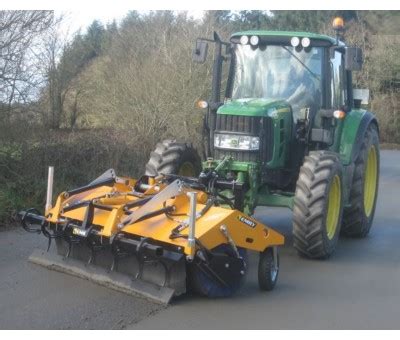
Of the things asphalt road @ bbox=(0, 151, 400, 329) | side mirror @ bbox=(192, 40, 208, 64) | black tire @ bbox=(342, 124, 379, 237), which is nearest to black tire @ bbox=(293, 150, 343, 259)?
asphalt road @ bbox=(0, 151, 400, 329)

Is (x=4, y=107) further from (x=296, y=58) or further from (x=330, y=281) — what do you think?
(x=330, y=281)

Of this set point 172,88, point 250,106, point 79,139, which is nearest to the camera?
point 250,106

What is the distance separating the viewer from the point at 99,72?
15.9 m

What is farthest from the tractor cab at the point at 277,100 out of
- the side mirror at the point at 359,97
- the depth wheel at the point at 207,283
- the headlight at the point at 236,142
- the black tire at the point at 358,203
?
the depth wheel at the point at 207,283

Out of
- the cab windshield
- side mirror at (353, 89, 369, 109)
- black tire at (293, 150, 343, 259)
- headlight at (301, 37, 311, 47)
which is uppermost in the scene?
headlight at (301, 37, 311, 47)

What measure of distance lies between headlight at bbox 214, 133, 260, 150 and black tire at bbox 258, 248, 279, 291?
154cm

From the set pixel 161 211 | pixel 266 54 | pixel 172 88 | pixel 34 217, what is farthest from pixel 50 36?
pixel 161 211

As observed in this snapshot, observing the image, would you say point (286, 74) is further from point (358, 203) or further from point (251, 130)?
point (358, 203)

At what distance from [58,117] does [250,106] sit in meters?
6.98

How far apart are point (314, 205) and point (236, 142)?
113cm

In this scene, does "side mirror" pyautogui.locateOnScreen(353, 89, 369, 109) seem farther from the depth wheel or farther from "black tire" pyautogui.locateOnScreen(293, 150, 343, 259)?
the depth wheel

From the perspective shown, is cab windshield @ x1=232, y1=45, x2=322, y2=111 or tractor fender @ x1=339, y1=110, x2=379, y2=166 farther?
tractor fender @ x1=339, y1=110, x2=379, y2=166

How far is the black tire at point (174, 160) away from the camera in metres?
7.22

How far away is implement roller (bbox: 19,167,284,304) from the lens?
4.95 meters
